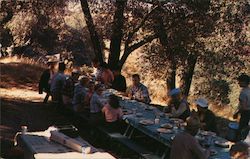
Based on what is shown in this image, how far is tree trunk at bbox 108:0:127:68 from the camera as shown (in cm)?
1463

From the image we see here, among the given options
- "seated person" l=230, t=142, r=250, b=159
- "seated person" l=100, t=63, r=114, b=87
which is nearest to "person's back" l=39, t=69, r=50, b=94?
"seated person" l=100, t=63, r=114, b=87

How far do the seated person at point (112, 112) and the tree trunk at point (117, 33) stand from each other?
5.70m

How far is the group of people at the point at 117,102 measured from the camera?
6.05m

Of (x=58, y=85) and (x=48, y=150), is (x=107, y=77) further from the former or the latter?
(x=48, y=150)

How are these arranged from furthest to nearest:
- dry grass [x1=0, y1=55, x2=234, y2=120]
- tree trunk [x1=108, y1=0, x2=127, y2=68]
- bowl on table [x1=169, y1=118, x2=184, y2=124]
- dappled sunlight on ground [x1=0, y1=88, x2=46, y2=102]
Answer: dry grass [x1=0, y1=55, x2=234, y2=120], tree trunk [x1=108, y1=0, x2=127, y2=68], dappled sunlight on ground [x1=0, y1=88, x2=46, y2=102], bowl on table [x1=169, y1=118, x2=184, y2=124]

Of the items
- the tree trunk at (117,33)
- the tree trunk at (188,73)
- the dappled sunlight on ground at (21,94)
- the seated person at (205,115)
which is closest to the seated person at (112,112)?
the seated person at (205,115)

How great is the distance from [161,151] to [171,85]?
9125 mm

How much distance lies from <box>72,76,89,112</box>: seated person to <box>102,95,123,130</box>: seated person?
1.34 meters

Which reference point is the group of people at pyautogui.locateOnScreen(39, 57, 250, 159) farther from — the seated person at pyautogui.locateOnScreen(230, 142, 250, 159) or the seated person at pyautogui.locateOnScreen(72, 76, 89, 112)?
the seated person at pyautogui.locateOnScreen(230, 142, 250, 159)

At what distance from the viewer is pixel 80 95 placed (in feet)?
35.9

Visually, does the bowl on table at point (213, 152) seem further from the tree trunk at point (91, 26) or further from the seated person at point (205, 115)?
the tree trunk at point (91, 26)

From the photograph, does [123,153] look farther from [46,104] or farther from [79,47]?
[79,47]

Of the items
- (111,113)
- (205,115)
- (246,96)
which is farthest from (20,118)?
(246,96)

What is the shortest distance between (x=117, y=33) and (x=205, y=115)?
709 cm
